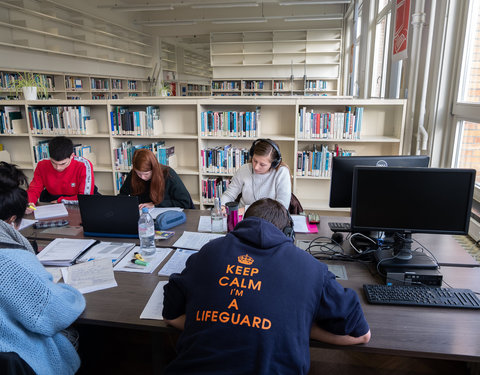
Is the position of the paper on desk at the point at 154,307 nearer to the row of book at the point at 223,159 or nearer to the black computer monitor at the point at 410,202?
the black computer monitor at the point at 410,202

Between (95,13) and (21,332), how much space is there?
782 cm

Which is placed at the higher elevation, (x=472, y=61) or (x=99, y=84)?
(x=99, y=84)

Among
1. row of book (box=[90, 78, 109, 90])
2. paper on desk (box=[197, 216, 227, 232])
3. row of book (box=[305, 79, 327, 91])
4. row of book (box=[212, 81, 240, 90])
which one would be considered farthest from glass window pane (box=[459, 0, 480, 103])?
row of book (box=[212, 81, 240, 90])

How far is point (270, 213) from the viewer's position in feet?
4.06

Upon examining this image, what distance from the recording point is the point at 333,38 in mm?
8258

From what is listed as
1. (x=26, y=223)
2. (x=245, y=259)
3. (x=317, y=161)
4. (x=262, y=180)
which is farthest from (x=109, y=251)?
(x=317, y=161)

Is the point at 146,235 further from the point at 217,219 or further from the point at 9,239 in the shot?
the point at 9,239

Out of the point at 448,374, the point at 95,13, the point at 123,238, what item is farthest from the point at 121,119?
the point at 95,13

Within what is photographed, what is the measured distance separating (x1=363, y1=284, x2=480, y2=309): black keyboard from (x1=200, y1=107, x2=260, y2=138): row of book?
7.49 feet

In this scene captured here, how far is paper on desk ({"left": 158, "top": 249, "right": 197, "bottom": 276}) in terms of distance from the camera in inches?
59.4

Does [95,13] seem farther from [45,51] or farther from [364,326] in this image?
[364,326]

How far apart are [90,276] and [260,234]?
862mm

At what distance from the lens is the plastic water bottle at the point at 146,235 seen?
5.56ft

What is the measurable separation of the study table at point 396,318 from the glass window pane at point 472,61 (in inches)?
50.6
